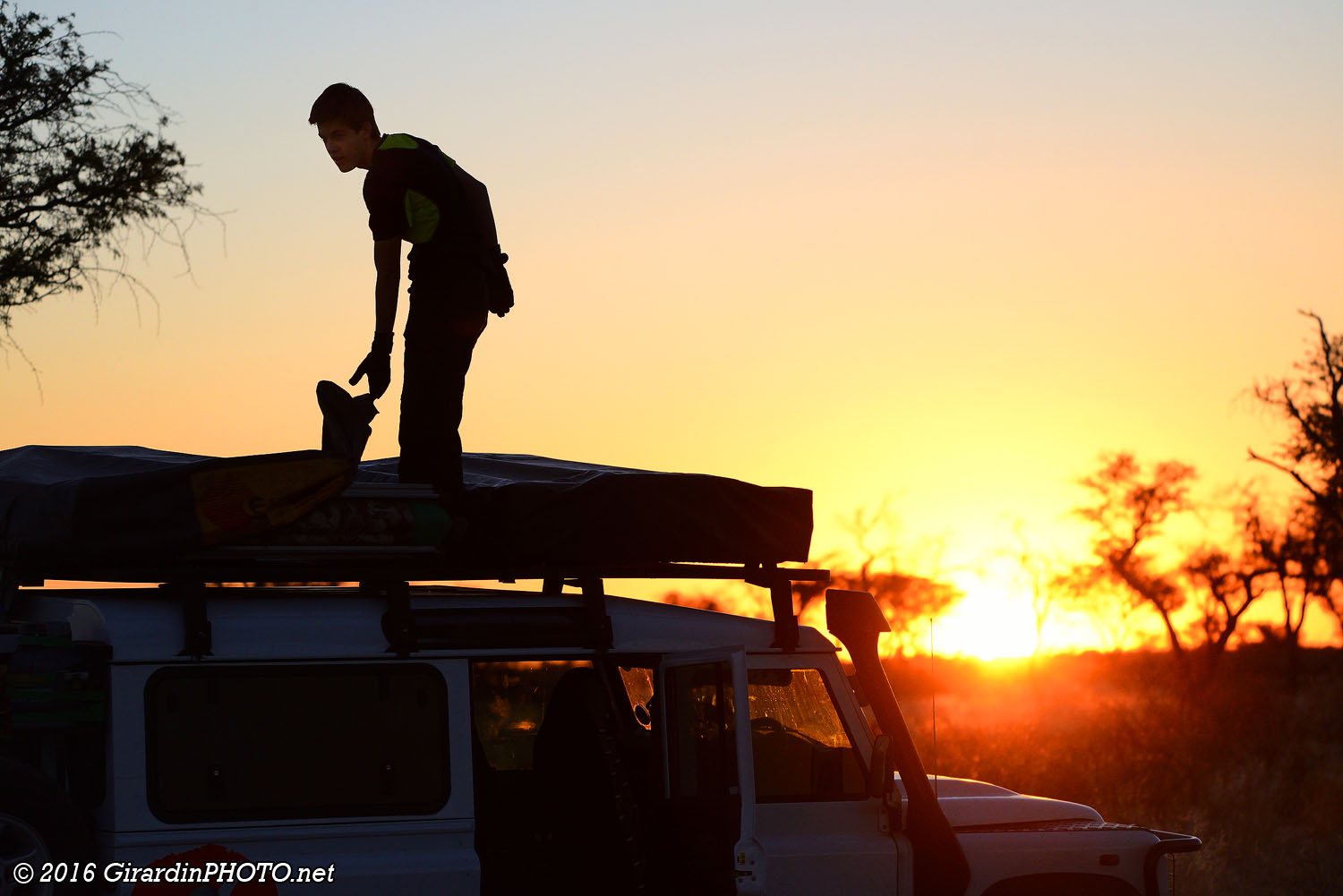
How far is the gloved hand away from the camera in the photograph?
5961mm

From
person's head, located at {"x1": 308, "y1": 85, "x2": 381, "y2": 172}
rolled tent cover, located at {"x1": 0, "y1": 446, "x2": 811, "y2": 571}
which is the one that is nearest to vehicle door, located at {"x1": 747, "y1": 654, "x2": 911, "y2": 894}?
rolled tent cover, located at {"x1": 0, "y1": 446, "x2": 811, "y2": 571}

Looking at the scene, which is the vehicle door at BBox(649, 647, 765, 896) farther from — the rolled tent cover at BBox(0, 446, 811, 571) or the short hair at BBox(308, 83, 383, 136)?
the short hair at BBox(308, 83, 383, 136)

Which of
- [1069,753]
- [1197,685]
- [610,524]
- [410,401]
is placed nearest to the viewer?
[610,524]

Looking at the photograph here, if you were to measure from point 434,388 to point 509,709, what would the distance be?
1.51 m

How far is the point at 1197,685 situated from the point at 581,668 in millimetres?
28432

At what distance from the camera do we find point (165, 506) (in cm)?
515

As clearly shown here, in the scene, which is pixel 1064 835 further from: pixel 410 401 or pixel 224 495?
pixel 224 495

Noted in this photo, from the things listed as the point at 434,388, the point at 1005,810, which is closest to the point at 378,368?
the point at 434,388

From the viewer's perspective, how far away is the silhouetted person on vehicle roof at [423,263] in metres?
6.07

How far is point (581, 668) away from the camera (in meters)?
6.56

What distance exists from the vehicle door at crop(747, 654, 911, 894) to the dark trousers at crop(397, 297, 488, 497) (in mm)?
1424

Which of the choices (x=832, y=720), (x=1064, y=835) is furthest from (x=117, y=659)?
(x=1064, y=835)

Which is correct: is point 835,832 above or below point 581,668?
below

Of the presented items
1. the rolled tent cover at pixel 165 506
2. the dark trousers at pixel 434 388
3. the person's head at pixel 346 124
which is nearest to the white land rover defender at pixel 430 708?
the rolled tent cover at pixel 165 506
